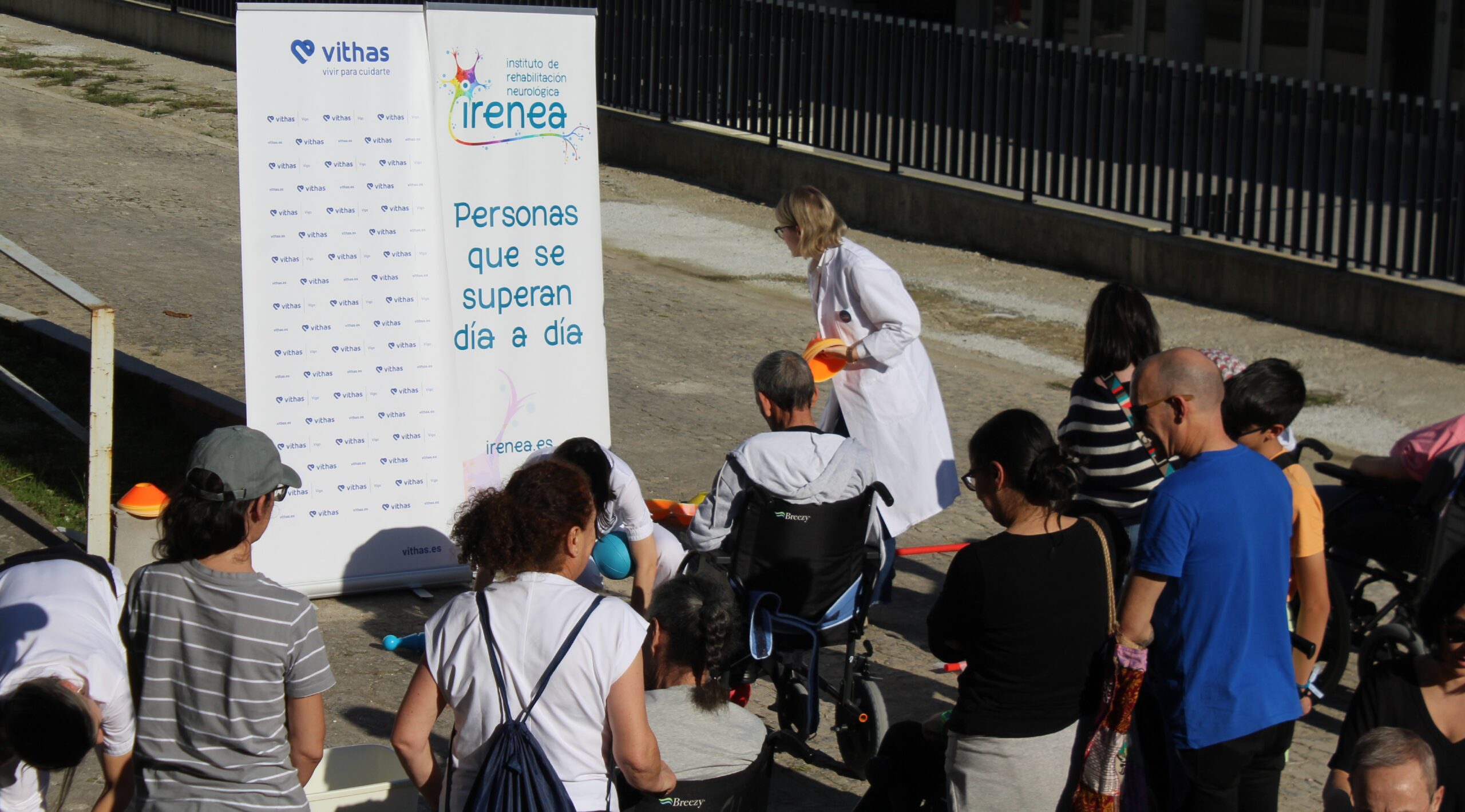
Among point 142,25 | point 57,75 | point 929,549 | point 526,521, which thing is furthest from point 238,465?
point 142,25

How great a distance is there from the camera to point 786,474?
5.12 m

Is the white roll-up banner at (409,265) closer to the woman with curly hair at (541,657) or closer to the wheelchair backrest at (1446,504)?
the woman with curly hair at (541,657)

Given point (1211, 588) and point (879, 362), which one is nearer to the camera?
point (1211, 588)

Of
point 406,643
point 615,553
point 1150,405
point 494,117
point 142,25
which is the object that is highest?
point 142,25

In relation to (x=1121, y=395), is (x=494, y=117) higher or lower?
higher

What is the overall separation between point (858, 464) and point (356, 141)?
2669 millimetres

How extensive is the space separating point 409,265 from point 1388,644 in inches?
169

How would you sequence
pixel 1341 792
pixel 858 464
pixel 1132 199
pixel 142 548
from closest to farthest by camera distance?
1. pixel 1341 792
2. pixel 858 464
3. pixel 142 548
4. pixel 1132 199

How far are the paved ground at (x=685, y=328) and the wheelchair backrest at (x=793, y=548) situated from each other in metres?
0.67

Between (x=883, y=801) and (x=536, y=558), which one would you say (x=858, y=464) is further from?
(x=536, y=558)

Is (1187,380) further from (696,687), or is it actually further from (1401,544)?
(1401,544)

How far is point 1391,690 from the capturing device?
11.4ft

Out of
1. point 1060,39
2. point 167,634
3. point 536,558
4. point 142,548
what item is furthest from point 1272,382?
point 1060,39

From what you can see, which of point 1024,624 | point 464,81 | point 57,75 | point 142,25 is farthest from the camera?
point 142,25
